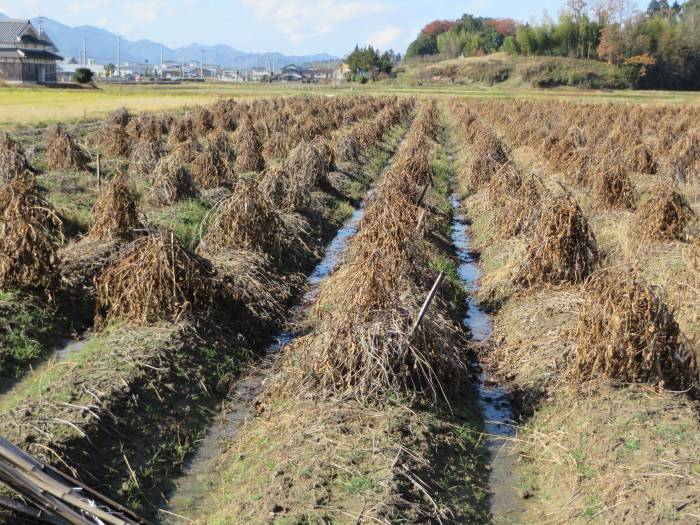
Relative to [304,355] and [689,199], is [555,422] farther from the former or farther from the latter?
[689,199]

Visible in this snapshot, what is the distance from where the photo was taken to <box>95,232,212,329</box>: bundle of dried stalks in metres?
8.89

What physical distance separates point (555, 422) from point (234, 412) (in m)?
3.44

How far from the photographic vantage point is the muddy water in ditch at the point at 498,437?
6.26 meters

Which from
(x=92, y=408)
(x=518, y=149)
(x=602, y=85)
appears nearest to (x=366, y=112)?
(x=518, y=149)

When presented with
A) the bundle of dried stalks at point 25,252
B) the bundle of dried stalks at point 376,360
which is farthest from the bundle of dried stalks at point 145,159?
the bundle of dried stalks at point 376,360

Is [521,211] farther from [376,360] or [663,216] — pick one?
[376,360]

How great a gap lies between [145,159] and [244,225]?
921 cm

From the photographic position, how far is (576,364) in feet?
24.7

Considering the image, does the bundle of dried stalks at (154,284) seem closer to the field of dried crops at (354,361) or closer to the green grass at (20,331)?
the field of dried crops at (354,361)

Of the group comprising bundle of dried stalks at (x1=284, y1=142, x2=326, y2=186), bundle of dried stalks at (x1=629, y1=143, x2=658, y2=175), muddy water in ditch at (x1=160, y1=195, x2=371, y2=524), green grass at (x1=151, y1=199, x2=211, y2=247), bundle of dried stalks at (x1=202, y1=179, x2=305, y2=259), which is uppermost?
bundle of dried stalks at (x1=629, y1=143, x2=658, y2=175)

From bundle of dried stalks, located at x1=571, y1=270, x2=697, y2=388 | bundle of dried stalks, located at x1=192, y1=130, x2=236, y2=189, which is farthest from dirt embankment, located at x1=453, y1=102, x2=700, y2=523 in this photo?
bundle of dried stalks, located at x1=192, y1=130, x2=236, y2=189

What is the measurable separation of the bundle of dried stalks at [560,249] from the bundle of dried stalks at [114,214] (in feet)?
21.5

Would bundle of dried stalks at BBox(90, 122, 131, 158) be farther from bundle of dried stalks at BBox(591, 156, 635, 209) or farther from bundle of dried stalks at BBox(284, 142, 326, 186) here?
bundle of dried stalks at BBox(591, 156, 635, 209)

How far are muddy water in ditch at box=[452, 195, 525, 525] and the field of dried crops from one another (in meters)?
0.04
